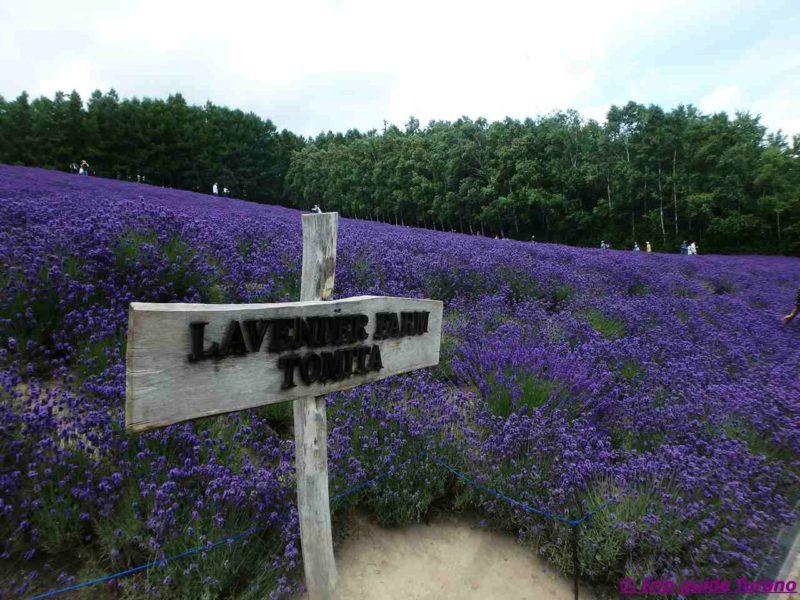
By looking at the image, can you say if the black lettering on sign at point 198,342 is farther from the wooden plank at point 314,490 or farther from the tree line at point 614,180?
the tree line at point 614,180

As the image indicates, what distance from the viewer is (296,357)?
156 centimetres

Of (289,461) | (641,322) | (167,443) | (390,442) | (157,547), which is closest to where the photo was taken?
(157,547)

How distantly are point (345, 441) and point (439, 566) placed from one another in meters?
0.84

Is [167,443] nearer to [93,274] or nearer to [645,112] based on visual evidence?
[93,274]

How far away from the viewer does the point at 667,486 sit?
8.01 feet

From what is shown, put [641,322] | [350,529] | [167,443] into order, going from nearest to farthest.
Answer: [167,443], [350,529], [641,322]

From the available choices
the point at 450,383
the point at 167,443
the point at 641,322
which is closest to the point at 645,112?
the point at 641,322

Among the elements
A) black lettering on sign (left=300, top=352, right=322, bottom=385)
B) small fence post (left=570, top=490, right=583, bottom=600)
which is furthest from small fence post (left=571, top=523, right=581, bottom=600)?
black lettering on sign (left=300, top=352, right=322, bottom=385)

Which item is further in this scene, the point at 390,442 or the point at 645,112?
the point at 645,112

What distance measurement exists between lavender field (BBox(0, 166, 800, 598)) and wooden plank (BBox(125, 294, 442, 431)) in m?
0.76

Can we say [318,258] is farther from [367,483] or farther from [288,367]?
[367,483]

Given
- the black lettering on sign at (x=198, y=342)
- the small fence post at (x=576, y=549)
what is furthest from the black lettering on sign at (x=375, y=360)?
the small fence post at (x=576, y=549)

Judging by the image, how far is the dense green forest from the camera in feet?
94.1

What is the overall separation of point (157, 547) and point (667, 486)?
2495mm
